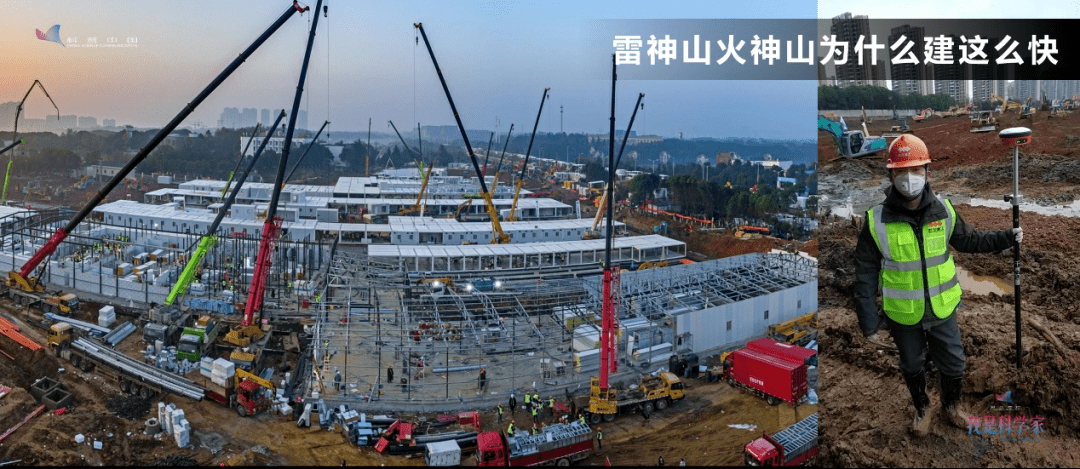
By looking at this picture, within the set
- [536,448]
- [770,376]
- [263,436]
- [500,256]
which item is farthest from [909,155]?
[500,256]

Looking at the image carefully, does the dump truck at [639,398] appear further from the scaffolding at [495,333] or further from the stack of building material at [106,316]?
the stack of building material at [106,316]

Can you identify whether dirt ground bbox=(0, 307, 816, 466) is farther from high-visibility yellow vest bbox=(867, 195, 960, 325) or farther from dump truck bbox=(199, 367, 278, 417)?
high-visibility yellow vest bbox=(867, 195, 960, 325)

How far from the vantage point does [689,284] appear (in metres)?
11.5

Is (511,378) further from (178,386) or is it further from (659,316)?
(178,386)

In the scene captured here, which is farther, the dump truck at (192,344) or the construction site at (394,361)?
the dump truck at (192,344)

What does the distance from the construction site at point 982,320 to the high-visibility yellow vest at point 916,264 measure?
2.39 ft

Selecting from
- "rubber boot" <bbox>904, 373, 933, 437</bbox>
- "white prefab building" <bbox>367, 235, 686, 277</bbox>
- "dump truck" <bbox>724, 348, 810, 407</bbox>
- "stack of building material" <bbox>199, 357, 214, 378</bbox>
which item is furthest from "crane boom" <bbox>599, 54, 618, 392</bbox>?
"white prefab building" <bbox>367, 235, 686, 277</bbox>

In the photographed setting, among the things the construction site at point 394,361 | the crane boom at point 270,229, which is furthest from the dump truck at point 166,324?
the crane boom at point 270,229

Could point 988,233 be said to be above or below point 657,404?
above

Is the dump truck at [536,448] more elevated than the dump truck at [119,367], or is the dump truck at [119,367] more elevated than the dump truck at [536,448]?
the dump truck at [119,367]

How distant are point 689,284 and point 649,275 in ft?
2.67

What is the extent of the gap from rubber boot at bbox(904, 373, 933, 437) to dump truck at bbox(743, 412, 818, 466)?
187 centimetres

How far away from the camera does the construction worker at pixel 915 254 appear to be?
285 centimetres

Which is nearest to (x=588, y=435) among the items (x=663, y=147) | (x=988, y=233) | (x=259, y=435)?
(x=259, y=435)
